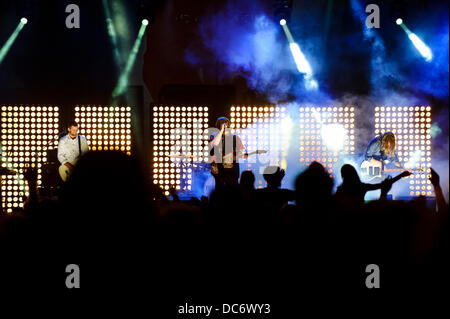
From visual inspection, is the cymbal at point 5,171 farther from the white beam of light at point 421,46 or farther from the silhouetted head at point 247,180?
the white beam of light at point 421,46

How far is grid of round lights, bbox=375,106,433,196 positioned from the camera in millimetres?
9898

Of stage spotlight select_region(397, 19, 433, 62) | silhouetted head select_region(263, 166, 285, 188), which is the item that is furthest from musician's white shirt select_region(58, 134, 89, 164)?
stage spotlight select_region(397, 19, 433, 62)

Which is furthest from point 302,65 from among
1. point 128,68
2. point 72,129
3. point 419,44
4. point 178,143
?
point 72,129

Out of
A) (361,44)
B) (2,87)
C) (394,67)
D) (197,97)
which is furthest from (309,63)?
(2,87)

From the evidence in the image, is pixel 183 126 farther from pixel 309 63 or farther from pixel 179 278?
pixel 179 278

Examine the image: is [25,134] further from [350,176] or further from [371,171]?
[350,176]

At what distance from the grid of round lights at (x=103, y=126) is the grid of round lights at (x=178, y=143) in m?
0.80

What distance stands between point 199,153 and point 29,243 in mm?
7929

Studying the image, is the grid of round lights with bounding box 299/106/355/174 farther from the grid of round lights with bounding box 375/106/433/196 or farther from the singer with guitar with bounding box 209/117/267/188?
the singer with guitar with bounding box 209/117/267/188

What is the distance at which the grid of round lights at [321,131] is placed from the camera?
10188 mm

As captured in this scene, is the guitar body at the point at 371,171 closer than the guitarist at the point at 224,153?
No

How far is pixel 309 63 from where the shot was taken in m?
11.4

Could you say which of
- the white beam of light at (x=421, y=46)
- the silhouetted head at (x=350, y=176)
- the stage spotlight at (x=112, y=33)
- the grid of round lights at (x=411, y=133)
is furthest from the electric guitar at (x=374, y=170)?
the stage spotlight at (x=112, y=33)

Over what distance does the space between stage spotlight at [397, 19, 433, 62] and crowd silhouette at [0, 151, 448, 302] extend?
984cm
